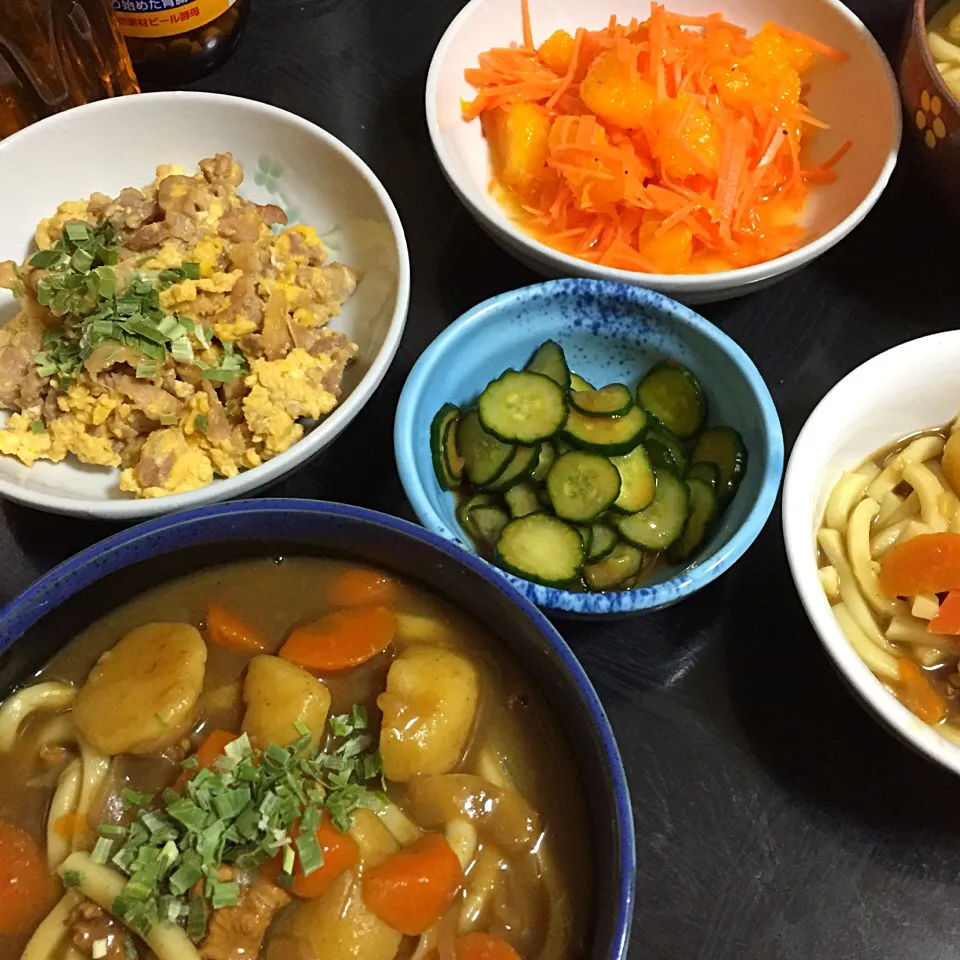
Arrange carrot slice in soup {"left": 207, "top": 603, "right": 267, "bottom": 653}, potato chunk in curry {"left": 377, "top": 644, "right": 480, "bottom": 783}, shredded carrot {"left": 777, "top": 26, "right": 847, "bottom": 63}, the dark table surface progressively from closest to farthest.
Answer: potato chunk in curry {"left": 377, "top": 644, "right": 480, "bottom": 783} < carrot slice in soup {"left": 207, "top": 603, "right": 267, "bottom": 653} < the dark table surface < shredded carrot {"left": 777, "top": 26, "right": 847, "bottom": 63}

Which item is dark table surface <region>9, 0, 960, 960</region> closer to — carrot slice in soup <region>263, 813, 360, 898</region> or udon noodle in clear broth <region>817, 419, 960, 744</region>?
udon noodle in clear broth <region>817, 419, 960, 744</region>

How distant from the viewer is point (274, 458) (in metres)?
1.49

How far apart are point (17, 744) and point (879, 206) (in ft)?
6.62

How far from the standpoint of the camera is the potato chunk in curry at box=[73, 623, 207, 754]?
45.3 inches

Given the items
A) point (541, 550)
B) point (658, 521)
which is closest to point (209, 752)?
point (541, 550)

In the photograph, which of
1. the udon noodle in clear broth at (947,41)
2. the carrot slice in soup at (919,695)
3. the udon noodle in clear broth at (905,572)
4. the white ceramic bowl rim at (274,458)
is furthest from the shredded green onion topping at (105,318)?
the udon noodle in clear broth at (947,41)

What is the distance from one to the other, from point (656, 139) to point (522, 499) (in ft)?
2.76

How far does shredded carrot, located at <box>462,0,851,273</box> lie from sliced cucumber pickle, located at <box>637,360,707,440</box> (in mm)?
259

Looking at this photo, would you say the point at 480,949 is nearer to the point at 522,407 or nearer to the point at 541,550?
the point at 541,550

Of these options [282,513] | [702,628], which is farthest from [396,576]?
[702,628]

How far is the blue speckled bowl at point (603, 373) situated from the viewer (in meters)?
1.36

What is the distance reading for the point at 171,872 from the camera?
108cm

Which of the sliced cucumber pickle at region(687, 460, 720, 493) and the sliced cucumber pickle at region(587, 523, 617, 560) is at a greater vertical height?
the sliced cucumber pickle at region(687, 460, 720, 493)

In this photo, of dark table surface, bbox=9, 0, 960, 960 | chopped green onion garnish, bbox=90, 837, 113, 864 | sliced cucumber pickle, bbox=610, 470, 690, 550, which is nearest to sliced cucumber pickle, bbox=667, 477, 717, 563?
sliced cucumber pickle, bbox=610, 470, 690, 550
